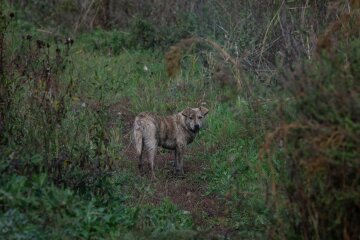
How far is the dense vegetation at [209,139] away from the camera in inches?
281

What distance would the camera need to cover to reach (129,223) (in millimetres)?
8641

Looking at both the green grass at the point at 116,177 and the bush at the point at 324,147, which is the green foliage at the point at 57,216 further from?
the bush at the point at 324,147

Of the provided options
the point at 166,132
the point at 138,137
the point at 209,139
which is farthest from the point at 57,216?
the point at 209,139

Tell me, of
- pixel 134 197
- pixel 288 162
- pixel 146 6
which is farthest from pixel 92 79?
pixel 288 162

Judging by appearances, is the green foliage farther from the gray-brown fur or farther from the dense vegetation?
the gray-brown fur

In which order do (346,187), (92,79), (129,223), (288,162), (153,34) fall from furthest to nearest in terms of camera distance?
1. (153,34)
2. (92,79)
3. (129,223)
4. (288,162)
5. (346,187)

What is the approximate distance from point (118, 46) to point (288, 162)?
35.3 ft

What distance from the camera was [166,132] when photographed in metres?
12.1

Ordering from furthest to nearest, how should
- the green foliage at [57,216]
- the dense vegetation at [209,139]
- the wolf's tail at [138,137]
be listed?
the wolf's tail at [138,137] < the green foliage at [57,216] < the dense vegetation at [209,139]

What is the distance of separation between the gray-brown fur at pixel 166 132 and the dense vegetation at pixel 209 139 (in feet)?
0.98

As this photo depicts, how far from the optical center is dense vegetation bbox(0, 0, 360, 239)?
7.14m

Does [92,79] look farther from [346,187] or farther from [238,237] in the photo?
[346,187]

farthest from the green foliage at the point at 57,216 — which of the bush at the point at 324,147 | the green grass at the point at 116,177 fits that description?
the bush at the point at 324,147

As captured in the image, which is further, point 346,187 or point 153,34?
point 153,34
